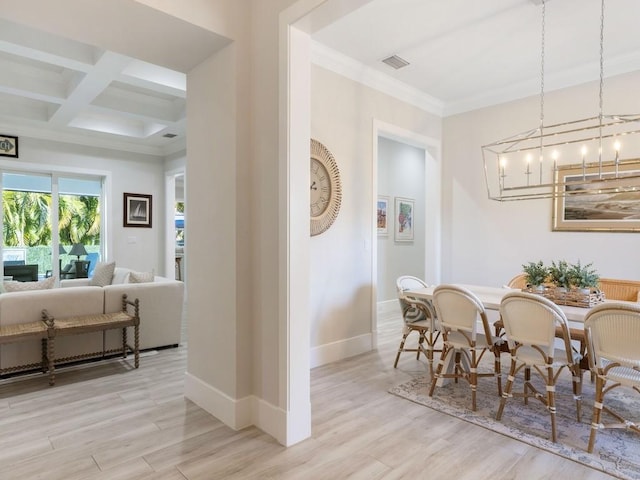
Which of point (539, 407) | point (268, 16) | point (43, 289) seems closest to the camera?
point (268, 16)

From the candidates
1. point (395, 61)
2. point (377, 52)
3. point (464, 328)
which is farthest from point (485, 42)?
point (464, 328)

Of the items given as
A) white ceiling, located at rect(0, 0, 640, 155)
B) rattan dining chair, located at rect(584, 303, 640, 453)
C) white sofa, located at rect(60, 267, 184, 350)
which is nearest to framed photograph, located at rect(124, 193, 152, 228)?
white ceiling, located at rect(0, 0, 640, 155)

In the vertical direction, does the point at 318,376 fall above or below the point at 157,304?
below

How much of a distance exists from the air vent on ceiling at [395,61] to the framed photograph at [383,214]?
273 centimetres

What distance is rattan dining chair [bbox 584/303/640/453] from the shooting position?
2.09m

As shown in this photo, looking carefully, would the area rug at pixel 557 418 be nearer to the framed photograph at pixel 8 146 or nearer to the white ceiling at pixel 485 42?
the white ceiling at pixel 485 42

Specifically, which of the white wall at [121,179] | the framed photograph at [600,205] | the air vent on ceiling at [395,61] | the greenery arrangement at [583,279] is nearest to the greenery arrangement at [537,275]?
the greenery arrangement at [583,279]

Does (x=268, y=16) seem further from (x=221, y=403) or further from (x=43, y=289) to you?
(x=43, y=289)

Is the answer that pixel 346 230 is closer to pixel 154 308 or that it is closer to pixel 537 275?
pixel 537 275

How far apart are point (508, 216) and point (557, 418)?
2.65 meters

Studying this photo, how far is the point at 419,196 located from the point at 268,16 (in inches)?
203

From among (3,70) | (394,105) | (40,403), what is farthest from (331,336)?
(3,70)

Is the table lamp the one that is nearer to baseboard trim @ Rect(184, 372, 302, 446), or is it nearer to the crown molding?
baseboard trim @ Rect(184, 372, 302, 446)

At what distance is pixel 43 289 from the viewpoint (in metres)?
3.79
